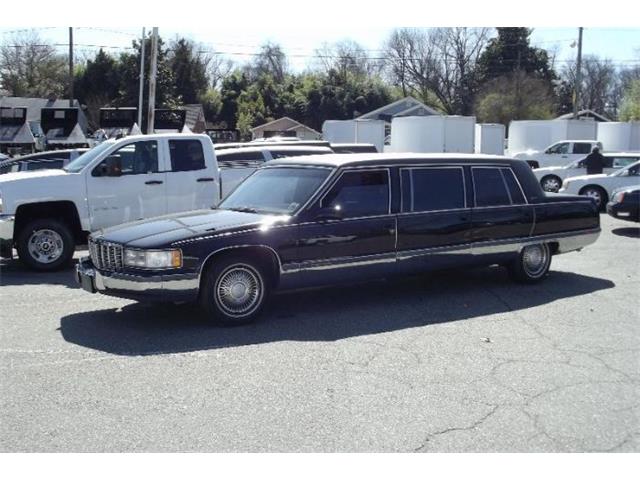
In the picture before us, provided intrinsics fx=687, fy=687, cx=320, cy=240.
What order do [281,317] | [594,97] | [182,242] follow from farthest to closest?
[594,97] → [281,317] → [182,242]

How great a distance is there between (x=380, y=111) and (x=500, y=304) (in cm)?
5580

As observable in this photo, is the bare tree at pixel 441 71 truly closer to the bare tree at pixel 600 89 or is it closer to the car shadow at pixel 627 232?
the bare tree at pixel 600 89

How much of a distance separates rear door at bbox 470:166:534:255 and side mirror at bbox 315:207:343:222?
A: 6.10ft

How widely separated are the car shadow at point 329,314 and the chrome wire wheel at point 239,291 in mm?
192

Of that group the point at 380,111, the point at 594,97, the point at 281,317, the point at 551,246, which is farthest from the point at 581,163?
the point at 594,97

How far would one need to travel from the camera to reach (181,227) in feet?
22.4

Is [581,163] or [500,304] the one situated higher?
[581,163]

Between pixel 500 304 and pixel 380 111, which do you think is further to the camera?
Answer: pixel 380 111

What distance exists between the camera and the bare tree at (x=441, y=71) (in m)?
62.9

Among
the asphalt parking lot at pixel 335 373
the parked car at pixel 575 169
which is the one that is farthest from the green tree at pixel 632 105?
the asphalt parking lot at pixel 335 373

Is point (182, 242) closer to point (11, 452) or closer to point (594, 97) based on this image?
point (11, 452)

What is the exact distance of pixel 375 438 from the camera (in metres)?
4.15

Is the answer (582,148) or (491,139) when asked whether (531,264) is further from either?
(491,139)

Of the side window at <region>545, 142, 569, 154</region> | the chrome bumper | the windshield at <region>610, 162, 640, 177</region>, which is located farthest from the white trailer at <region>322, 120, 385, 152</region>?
the chrome bumper
